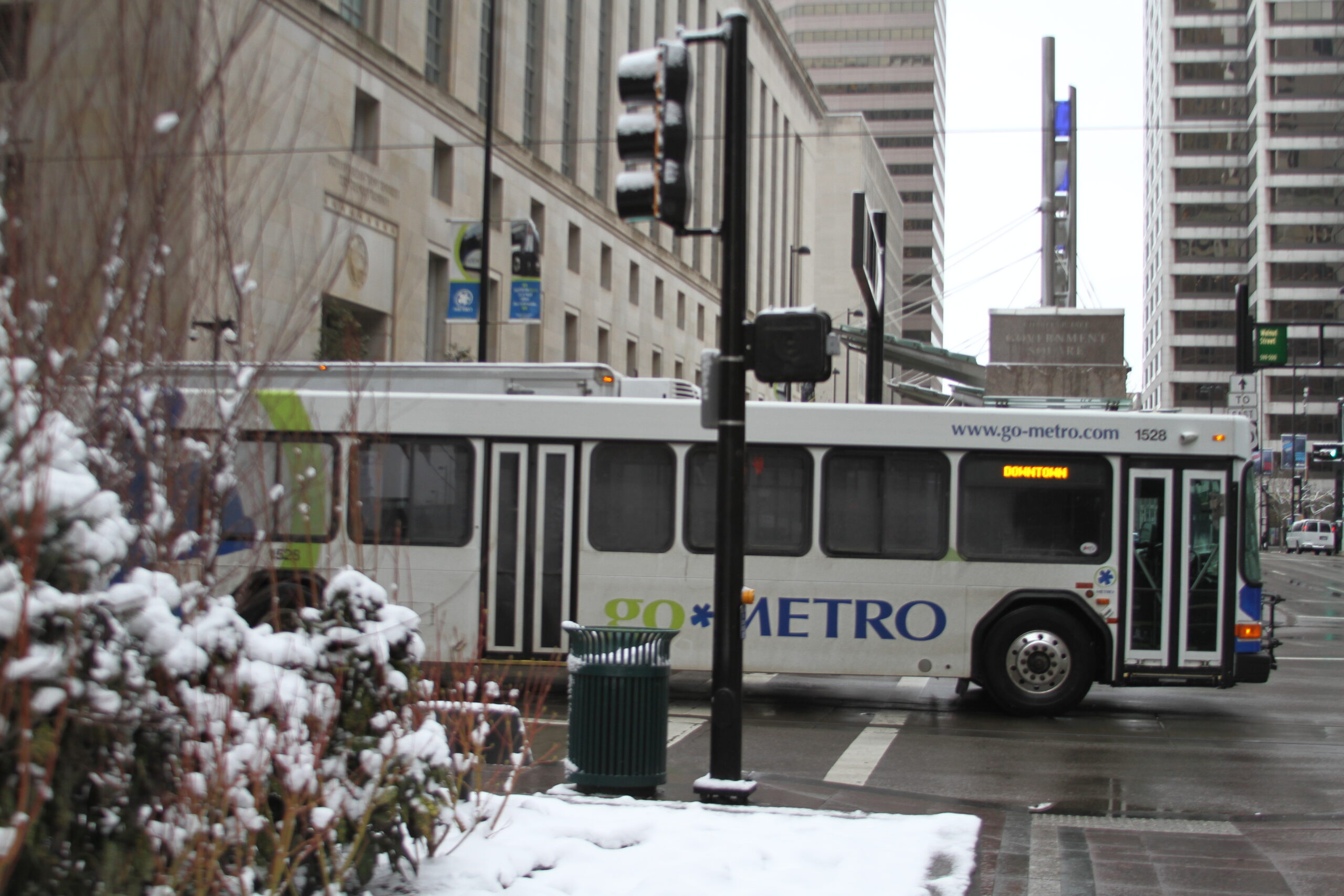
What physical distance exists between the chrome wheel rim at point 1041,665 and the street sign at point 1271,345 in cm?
1644

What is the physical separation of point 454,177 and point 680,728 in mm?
26609

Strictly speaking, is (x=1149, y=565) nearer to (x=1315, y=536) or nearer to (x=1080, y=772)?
(x=1080, y=772)

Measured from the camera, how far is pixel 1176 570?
39.3 ft

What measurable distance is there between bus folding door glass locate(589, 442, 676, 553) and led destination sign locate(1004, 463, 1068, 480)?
3213 millimetres

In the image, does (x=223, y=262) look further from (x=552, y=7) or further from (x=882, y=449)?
(x=552, y=7)

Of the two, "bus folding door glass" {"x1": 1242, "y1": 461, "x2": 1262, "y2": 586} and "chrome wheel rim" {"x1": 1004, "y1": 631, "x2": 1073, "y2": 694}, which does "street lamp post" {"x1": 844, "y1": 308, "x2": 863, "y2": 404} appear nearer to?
"bus folding door glass" {"x1": 1242, "y1": 461, "x2": 1262, "y2": 586}

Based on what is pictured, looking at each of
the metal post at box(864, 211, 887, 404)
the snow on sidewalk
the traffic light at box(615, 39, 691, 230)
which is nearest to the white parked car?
the metal post at box(864, 211, 887, 404)

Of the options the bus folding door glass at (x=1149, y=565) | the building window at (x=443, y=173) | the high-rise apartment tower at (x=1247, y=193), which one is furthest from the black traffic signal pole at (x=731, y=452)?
the high-rise apartment tower at (x=1247, y=193)

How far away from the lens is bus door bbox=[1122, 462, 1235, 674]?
11.8m

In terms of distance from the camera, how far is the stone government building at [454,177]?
5.59 metres

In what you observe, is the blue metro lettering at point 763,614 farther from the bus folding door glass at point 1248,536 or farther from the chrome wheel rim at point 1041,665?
the bus folding door glass at point 1248,536

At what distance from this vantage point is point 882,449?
12.4 metres

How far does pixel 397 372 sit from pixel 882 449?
16.7ft

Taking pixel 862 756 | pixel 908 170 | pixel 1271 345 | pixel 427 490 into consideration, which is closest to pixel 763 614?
pixel 862 756
